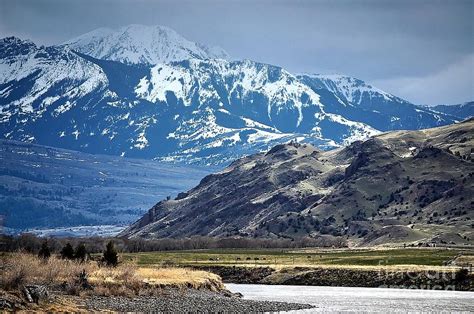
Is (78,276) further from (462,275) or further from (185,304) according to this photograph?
(462,275)

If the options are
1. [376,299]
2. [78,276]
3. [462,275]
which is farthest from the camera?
[462,275]

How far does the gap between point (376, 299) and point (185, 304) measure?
41.3 meters

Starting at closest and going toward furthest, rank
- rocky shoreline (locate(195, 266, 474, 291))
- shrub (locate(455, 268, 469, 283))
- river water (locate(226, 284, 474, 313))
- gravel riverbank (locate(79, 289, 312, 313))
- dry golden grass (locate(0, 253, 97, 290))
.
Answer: dry golden grass (locate(0, 253, 97, 290)) < gravel riverbank (locate(79, 289, 312, 313)) < river water (locate(226, 284, 474, 313)) < shrub (locate(455, 268, 469, 283)) < rocky shoreline (locate(195, 266, 474, 291))

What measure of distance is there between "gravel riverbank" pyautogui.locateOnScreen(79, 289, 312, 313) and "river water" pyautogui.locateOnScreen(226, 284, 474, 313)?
641 centimetres

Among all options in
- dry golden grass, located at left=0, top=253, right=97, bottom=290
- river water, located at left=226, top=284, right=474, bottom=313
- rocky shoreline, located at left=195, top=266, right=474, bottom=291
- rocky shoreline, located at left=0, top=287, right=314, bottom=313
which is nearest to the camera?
rocky shoreline, located at left=0, top=287, right=314, bottom=313

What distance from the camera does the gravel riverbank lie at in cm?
9777

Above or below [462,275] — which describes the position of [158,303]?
below

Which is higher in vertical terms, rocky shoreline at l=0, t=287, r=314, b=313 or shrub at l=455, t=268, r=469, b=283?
shrub at l=455, t=268, r=469, b=283

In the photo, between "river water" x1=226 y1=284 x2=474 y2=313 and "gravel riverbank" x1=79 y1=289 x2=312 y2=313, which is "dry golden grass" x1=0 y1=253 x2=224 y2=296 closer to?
"gravel riverbank" x1=79 y1=289 x2=312 y2=313

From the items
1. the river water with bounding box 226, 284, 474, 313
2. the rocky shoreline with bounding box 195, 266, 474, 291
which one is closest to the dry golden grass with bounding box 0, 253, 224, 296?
the river water with bounding box 226, 284, 474, 313

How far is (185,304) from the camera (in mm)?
108125

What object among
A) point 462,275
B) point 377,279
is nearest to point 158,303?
point 462,275

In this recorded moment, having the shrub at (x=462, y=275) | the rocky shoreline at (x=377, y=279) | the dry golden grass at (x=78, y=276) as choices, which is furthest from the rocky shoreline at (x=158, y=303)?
the shrub at (x=462, y=275)

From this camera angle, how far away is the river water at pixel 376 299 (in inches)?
4710
